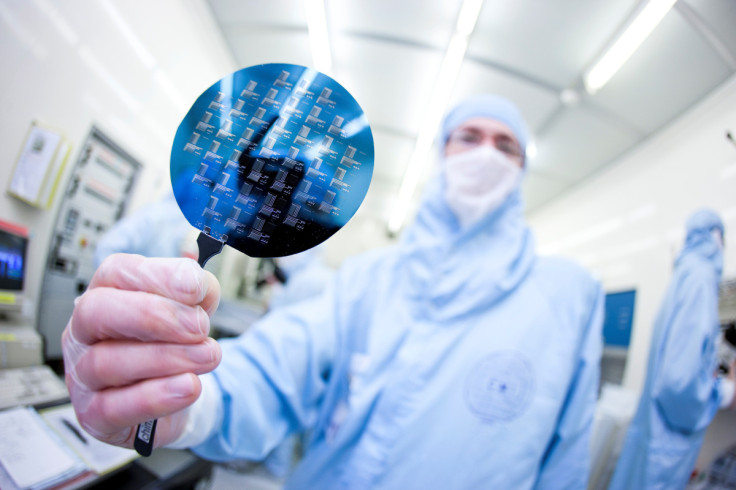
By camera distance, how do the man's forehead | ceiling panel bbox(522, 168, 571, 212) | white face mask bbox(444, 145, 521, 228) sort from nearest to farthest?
white face mask bbox(444, 145, 521, 228)
the man's forehead
ceiling panel bbox(522, 168, 571, 212)

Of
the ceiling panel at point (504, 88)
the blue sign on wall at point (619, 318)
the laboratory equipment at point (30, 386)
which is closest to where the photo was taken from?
the laboratory equipment at point (30, 386)

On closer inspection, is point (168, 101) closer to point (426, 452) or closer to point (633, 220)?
point (426, 452)

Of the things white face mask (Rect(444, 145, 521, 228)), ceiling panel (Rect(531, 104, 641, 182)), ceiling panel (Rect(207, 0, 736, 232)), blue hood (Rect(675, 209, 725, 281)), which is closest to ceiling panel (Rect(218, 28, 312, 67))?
ceiling panel (Rect(207, 0, 736, 232))

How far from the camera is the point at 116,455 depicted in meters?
0.60

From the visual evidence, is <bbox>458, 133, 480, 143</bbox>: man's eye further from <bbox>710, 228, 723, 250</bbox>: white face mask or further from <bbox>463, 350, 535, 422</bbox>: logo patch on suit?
<bbox>710, 228, 723, 250</bbox>: white face mask

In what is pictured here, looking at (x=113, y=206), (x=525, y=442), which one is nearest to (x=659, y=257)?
(x=525, y=442)

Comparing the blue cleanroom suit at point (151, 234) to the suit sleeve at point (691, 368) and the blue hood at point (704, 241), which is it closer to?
the suit sleeve at point (691, 368)

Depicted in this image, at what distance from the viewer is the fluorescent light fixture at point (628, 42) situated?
2.15ft

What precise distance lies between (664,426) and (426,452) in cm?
100

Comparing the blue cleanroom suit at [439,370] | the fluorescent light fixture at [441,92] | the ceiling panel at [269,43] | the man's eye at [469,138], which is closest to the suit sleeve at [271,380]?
the blue cleanroom suit at [439,370]

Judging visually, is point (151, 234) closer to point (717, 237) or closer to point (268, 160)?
point (268, 160)

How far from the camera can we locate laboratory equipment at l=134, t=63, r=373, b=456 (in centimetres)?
27

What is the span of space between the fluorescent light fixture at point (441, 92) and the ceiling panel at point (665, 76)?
47cm

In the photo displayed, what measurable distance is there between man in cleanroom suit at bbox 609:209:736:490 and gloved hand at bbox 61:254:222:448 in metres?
1.43
